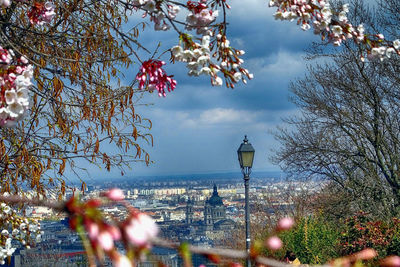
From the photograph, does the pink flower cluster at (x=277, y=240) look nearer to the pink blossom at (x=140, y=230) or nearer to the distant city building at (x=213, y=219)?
the pink blossom at (x=140, y=230)

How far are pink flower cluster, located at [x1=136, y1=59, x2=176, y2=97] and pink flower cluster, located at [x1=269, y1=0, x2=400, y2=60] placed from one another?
2.37 feet

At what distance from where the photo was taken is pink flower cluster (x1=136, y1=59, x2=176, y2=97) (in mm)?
2785

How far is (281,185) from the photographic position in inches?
530

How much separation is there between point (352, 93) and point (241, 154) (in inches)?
175

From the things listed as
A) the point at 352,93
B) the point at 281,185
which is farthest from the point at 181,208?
the point at 352,93

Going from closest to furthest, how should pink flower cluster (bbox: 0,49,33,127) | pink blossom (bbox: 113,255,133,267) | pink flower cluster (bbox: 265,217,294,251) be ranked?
pink blossom (bbox: 113,255,133,267) < pink flower cluster (bbox: 265,217,294,251) < pink flower cluster (bbox: 0,49,33,127)

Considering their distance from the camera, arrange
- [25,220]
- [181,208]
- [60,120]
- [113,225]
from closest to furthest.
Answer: [113,225] < [60,120] < [25,220] < [181,208]

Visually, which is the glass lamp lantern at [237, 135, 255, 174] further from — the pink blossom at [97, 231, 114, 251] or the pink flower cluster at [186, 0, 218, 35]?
the pink blossom at [97, 231, 114, 251]

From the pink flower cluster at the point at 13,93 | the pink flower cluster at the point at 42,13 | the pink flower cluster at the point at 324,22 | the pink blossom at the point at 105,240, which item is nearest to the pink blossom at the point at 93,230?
the pink blossom at the point at 105,240

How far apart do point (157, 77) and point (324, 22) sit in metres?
1.02

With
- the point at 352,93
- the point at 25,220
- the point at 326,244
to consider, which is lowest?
the point at 326,244

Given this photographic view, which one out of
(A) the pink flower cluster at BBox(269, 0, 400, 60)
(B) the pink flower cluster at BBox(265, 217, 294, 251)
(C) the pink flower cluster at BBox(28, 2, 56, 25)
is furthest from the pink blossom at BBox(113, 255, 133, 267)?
(C) the pink flower cluster at BBox(28, 2, 56, 25)

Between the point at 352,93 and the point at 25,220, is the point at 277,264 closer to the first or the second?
the point at 25,220

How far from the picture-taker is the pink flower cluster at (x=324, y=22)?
2.88 metres
